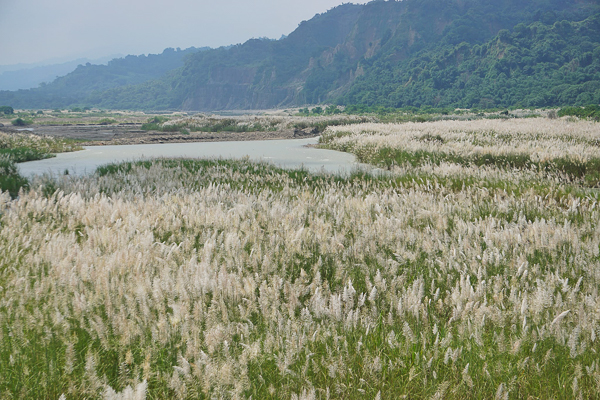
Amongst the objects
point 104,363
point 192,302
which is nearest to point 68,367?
point 104,363

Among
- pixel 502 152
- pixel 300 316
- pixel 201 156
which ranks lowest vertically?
pixel 201 156

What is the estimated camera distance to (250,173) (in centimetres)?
920

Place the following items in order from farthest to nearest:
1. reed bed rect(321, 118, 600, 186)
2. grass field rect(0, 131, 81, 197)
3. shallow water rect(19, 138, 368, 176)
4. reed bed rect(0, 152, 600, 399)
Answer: shallow water rect(19, 138, 368, 176)
reed bed rect(321, 118, 600, 186)
grass field rect(0, 131, 81, 197)
reed bed rect(0, 152, 600, 399)

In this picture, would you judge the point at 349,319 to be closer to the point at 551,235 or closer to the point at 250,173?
the point at 551,235

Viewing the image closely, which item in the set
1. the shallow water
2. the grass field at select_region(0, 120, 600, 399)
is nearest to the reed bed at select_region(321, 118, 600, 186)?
the shallow water

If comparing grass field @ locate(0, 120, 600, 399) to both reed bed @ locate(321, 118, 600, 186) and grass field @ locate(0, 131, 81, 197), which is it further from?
reed bed @ locate(321, 118, 600, 186)

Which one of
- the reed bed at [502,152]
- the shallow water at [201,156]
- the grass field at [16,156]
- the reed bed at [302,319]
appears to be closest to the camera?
the reed bed at [302,319]

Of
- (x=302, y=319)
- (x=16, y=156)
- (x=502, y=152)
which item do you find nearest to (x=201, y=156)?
(x=16, y=156)

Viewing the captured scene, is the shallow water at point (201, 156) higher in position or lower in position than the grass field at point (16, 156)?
lower

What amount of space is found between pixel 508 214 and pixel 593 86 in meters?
127

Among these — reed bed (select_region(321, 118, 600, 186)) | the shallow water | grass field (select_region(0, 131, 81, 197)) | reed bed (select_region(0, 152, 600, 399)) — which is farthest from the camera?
the shallow water

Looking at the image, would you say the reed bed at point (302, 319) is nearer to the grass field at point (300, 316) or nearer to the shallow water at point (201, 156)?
the grass field at point (300, 316)

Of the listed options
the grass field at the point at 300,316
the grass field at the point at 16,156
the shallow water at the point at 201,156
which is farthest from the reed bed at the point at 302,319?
the shallow water at the point at 201,156

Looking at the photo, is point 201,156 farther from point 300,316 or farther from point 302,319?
point 302,319
